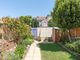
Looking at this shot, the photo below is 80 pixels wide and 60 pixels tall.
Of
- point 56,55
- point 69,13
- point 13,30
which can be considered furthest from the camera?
point 69,13

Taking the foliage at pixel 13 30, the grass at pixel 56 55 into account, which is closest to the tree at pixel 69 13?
the foliage at pixel 13 30

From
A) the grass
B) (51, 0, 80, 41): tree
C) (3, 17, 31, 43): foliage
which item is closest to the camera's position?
the grass

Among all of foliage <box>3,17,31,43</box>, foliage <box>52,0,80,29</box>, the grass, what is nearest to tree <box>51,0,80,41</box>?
foliage <box>52,0,80,29</box>

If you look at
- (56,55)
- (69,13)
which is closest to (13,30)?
(69,13)

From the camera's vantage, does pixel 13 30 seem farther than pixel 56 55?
Yes

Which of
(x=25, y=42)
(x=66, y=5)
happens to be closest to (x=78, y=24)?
(x=66, y=5)

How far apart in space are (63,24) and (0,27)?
772 centimetres

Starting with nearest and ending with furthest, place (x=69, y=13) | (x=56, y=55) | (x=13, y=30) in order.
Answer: (x=56, y=55) < (x=13, y=30) < (x=69, y=13)

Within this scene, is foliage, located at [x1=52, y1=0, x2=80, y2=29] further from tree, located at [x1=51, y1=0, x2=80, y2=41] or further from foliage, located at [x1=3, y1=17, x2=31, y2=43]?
foliage, located at [x1=3, y1=17, x2=31, y2=43]

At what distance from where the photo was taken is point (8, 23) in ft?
71.8

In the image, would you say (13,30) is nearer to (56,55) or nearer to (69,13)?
(69,13)

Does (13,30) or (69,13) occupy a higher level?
(69,13)

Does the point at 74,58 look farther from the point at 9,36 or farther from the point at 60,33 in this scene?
the point at 60,33

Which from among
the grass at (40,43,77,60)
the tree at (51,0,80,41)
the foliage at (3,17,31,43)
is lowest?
the grass at (40,43,77,60)
